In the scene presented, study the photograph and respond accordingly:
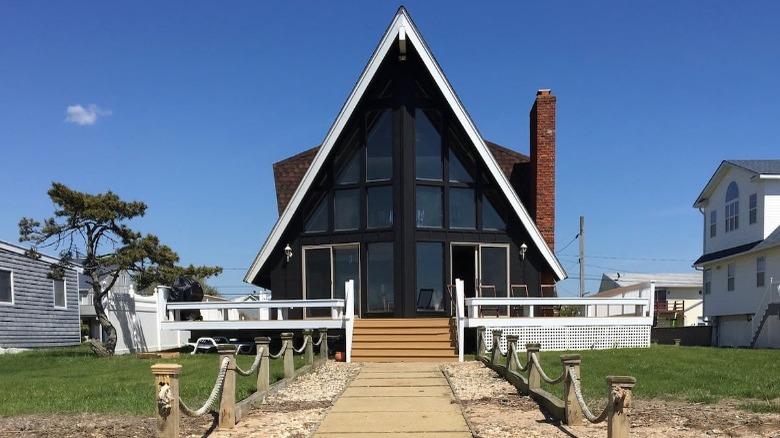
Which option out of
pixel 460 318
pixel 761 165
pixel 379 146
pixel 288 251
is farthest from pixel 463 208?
pixel 761 165

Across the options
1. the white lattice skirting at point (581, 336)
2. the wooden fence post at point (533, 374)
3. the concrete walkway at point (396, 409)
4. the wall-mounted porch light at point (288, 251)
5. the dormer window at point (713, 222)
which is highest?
the dormer window at point (713, 222)

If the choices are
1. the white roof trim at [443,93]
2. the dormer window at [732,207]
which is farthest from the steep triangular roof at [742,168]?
the white roof trim at [443,93]

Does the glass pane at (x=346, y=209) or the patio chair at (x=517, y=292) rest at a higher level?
the glass pane at (x=346, y=209)

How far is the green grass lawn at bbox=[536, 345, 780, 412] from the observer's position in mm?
8438

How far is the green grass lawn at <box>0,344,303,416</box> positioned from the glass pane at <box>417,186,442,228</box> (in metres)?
5.39

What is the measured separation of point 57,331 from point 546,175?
1997 centimetres

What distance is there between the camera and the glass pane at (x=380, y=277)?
56.0ft

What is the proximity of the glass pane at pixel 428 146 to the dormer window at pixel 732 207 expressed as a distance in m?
14.7

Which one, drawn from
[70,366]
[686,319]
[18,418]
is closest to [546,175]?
[70,366]

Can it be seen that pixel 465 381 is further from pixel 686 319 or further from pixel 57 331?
pixel 686 319

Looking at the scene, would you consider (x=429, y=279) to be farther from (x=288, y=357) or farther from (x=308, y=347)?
(x=288, y=357)

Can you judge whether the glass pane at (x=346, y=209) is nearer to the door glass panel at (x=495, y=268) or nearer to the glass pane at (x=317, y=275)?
the glass pane at (x=317, y=275)

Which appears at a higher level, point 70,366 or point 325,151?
point 325,151

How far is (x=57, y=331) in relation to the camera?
24.6 meters
